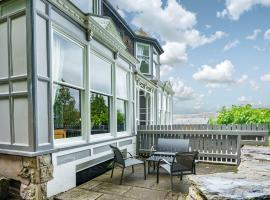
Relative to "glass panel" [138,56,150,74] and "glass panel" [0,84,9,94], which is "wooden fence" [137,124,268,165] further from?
"glass panel" [138,56,150,74]

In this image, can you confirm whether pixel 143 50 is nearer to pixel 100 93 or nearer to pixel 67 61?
pixel 100 93

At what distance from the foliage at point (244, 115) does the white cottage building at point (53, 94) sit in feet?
18.4

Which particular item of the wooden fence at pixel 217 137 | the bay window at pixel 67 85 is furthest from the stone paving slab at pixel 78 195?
the wooden fence at pixel 217 137

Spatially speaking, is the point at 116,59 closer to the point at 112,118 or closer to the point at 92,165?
the point at 112,118

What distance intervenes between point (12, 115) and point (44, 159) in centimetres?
103

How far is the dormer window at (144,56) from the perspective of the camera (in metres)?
→ 14.3

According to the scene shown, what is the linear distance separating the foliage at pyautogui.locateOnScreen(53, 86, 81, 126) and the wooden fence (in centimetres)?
406

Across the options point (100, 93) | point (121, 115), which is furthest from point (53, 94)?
point (121, 115)

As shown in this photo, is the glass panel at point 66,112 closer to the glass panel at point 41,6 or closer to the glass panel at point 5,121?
the glass panel at point 5,121

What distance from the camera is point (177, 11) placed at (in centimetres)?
884

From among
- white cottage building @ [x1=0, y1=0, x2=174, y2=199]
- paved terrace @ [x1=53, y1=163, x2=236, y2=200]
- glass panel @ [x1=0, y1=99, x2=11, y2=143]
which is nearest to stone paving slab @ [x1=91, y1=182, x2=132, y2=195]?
paved terrace @ [x1=53, y1=163, x2=236, y2=200]

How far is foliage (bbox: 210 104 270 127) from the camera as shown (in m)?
8.37

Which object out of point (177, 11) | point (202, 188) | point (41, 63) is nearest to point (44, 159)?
point (41, 63)

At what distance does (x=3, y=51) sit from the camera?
411cm
